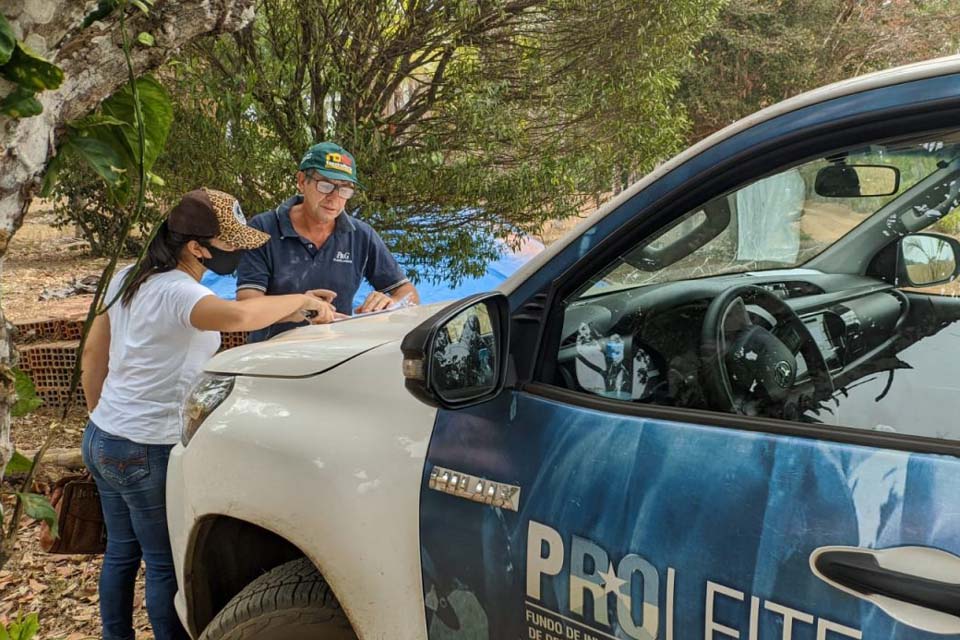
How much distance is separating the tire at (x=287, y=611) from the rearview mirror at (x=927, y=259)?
4.93 ft

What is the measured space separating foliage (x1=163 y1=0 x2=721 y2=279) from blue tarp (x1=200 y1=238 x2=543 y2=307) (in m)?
0.63

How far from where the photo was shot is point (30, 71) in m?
1.01

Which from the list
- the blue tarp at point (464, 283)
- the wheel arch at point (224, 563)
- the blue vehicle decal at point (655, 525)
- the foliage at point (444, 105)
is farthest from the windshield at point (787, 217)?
the blue tarp at point (464, 283)

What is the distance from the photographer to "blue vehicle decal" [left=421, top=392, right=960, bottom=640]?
1.19 metres

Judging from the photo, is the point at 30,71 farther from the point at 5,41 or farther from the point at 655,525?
the point at 655,525

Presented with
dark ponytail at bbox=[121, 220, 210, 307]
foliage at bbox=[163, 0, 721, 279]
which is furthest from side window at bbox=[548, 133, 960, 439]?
foliage at bbox=[163, 0, 721, 279]

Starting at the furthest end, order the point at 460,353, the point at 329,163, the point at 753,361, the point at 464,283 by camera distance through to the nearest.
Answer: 1. the point at 464,283
2. the point at 329,163
3. the point at 460,353
4. the point at 753,361

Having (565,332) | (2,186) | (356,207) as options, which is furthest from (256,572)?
(356,207)

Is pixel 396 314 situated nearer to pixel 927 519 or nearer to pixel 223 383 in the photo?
pixel 223 383

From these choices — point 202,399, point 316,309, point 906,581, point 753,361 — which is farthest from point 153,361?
point 906,581

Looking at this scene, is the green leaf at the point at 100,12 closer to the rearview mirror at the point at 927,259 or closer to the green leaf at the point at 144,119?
the green leaf at the point at 144,119

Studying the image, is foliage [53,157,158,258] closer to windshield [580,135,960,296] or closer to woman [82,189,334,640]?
woman [82,189,334,640]

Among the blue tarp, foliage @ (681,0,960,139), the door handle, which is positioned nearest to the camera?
the door handle

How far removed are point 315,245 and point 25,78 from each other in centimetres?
253
